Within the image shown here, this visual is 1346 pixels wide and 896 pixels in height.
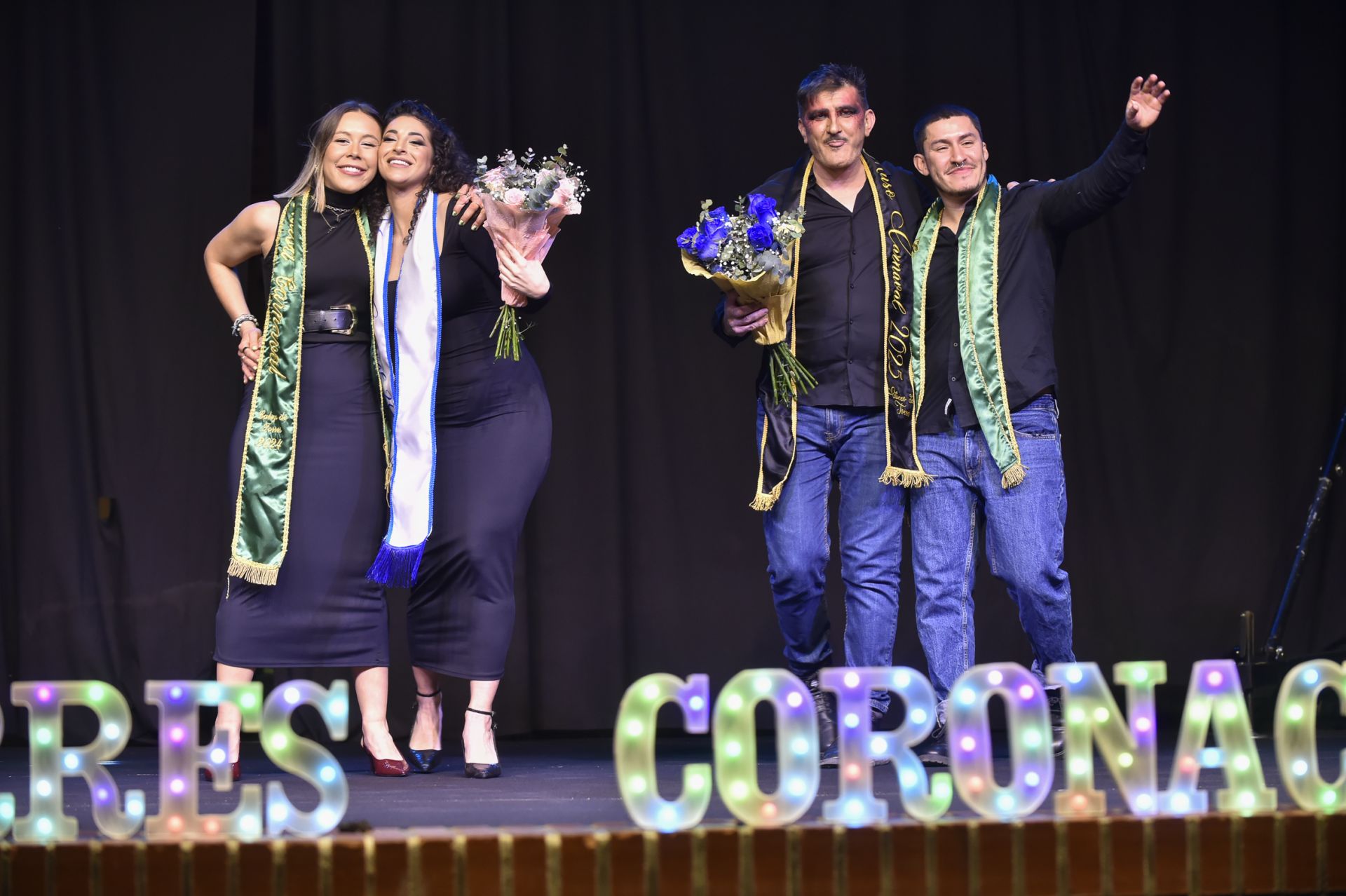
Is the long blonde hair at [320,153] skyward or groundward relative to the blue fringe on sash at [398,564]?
skyward

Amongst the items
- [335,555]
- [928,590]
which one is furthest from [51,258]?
[928,590]

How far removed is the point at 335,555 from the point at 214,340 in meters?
1.52

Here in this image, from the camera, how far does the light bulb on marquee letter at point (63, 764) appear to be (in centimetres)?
225

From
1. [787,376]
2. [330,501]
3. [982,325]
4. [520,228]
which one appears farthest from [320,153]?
[982,325]

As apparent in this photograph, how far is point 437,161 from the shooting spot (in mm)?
3434

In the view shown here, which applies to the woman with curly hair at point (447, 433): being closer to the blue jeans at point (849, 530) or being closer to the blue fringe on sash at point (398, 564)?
the blue fringe on sash at point (398, 564)

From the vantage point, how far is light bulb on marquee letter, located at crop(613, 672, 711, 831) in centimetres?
221

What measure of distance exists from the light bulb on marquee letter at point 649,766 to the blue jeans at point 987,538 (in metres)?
1.15

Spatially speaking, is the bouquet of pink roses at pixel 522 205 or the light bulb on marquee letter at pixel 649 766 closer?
the light bulb on marquee letter at pixel 649 766

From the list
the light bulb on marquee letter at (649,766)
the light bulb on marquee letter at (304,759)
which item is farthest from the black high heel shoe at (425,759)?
the light bulb on marquee letter at (649,766)

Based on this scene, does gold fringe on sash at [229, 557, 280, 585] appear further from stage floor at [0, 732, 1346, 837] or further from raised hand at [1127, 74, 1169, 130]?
raised hand at [1127, 74, 1169, 130]

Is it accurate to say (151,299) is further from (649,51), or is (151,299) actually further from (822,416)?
(822,416)

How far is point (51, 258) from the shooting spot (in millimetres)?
4527

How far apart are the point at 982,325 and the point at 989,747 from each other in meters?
1.25
